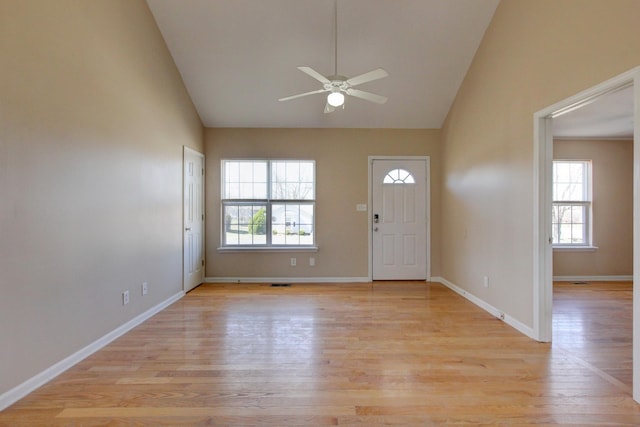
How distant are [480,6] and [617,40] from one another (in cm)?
196

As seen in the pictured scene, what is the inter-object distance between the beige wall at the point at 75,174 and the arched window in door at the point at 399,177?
3.44 m

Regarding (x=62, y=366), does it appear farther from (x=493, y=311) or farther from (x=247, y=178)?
(x=493, y=311)

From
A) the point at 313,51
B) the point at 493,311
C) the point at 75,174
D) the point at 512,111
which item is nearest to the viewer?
the point at 75,174

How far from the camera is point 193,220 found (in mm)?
5094

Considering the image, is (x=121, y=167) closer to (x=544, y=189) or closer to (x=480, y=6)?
(x=544, y=189)

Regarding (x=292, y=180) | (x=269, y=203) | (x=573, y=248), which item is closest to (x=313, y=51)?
(x=292, y=180)

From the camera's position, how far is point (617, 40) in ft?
7.23

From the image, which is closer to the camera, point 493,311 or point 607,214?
point 493,311

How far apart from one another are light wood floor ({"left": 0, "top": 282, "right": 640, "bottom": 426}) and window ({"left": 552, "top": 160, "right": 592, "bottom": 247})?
241 cm

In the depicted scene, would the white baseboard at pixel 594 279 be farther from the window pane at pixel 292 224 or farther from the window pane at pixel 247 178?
the window pane at pixel 247 178

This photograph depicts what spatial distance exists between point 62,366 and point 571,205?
7159 millimetres

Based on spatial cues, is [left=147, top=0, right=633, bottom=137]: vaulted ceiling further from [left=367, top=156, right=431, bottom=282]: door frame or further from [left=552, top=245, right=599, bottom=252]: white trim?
[left=552, top=245, right=599, bottom=252]: white trim

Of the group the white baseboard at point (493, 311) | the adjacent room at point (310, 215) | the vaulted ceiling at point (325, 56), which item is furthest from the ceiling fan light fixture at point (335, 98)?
the white baseboard at point (493, 311)

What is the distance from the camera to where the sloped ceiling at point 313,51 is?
385 cm
